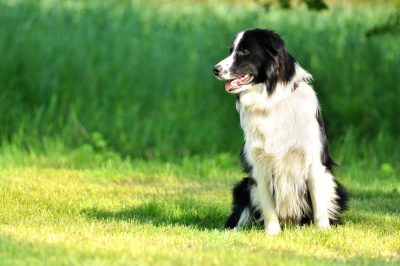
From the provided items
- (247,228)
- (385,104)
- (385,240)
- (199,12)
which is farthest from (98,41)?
(385,240)

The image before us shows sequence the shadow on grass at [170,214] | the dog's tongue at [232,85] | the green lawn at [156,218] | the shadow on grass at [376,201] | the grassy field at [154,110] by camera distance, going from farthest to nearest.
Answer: the shadow on grass at [376,201], the grassy field at [154,110], the shadow on grass at [170,214], the dog's tongue at [232,85], the green lawn at [156,218]

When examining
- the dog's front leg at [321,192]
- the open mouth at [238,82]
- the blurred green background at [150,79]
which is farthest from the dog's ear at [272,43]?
the blurred green background at [150,79]

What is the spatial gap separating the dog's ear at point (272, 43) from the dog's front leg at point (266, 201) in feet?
3.38

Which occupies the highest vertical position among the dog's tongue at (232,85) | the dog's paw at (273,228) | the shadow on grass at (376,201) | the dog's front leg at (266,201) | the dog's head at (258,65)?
the dog's head at (258,65)

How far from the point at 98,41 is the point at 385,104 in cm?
502

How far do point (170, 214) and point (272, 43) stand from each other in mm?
2085

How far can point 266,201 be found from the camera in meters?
8.31

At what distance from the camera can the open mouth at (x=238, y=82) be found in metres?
8.06

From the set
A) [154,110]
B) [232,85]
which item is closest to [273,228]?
[232,85]

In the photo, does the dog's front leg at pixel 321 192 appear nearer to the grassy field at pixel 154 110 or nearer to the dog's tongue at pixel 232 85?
the grassy field at pixel 154 110

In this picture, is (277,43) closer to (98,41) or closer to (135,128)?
(135,128)

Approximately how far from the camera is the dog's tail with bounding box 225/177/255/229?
28.4 ft

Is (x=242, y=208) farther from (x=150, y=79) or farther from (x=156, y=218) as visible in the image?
(x=150, y=79)

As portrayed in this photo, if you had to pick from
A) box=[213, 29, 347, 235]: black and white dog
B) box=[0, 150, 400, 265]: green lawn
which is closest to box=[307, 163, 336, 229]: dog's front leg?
box=[213, 29, 347, 235]: black and white dog
